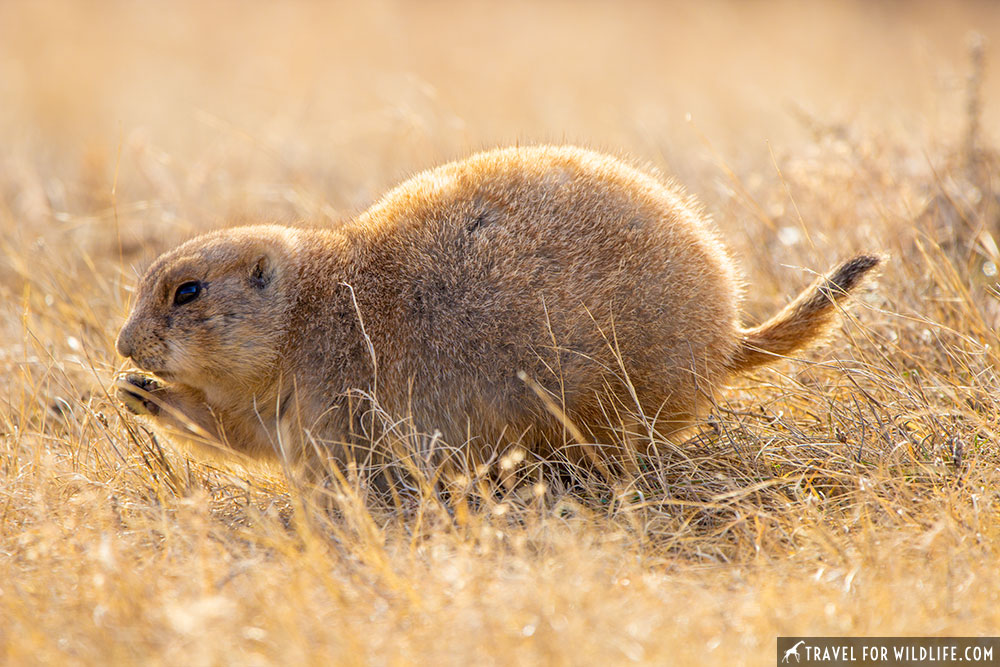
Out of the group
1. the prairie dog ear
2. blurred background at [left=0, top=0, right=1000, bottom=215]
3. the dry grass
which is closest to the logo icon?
the dry grass

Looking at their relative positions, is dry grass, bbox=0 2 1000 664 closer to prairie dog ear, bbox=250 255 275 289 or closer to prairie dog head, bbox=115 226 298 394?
prairie dog head, bbox=115 226 298 394

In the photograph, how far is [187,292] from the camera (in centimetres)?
396

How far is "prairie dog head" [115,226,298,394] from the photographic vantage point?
153 inches

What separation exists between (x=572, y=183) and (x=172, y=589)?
216 cm

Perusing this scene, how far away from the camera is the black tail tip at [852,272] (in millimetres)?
→ 3990

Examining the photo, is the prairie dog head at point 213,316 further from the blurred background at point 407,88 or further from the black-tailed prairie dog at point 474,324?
the blurred background at point 407,88

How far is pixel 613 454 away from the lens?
154 inches

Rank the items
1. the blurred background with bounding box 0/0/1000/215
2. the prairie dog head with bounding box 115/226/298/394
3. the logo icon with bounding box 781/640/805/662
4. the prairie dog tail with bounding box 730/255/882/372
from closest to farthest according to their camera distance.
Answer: the logo icon with bounding box 781/640/805/662 → the prairie dog head with bounding box 115/226/298/394 → the prairie dog tail with bounding box 730/255/882/372 → the blurred background with bounding box 0/0/1000/215

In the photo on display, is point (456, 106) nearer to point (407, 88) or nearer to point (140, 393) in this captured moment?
point (407, 88)

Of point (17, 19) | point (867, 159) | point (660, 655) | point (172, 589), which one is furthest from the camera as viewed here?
point (17, 19)

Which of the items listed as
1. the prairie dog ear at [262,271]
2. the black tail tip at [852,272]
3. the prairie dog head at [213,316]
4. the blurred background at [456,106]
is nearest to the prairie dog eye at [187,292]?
the prairie dog head at [213,316]

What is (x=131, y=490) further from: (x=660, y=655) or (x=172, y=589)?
(x=660, y=655)

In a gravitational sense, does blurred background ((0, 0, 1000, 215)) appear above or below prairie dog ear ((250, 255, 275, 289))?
above

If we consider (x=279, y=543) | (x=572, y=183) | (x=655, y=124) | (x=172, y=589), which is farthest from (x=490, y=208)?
(x=655, y=124)
